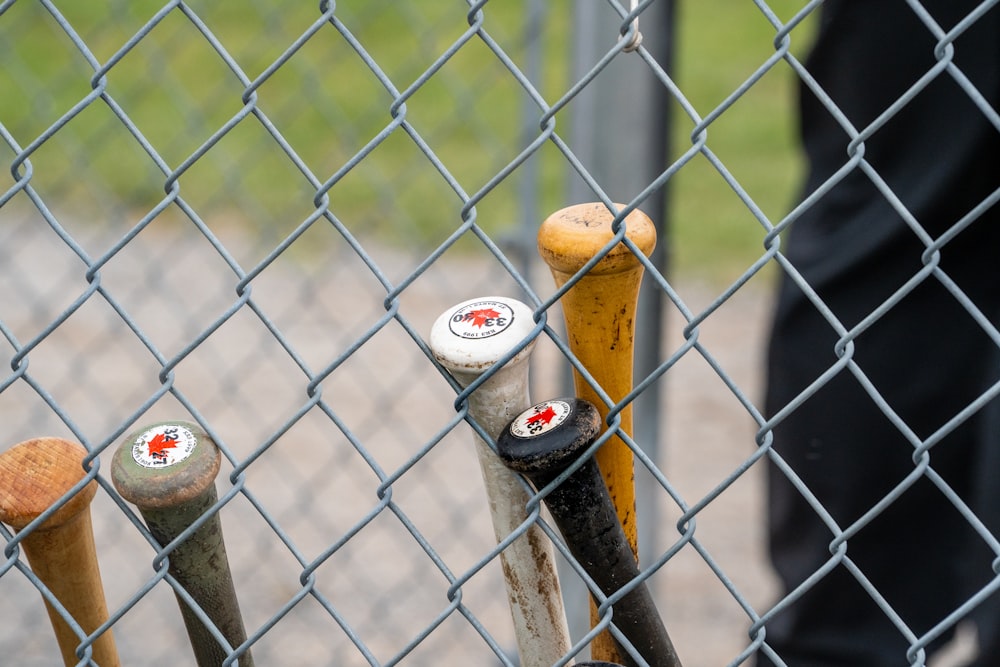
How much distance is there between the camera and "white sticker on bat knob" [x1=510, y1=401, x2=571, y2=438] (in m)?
1.08

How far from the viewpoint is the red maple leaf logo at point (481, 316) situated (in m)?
1.10

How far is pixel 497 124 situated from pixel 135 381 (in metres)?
2.03

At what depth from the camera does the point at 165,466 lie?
3.64 ft

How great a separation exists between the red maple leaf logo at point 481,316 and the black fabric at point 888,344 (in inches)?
37.2

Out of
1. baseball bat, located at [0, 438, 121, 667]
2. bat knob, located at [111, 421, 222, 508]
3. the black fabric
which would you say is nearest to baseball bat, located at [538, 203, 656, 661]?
bat knob, located at [111, 421, 222, 508]

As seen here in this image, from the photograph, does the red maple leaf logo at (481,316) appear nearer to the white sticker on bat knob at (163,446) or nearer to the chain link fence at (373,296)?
the chain link fence at (373,296)

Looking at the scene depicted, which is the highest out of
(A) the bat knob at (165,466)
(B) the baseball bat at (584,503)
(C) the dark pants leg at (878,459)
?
(A) the bat knob at (165,466)

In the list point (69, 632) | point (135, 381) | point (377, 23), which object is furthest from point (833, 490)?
point (377, 23)

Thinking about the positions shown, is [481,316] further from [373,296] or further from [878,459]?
[373,296]

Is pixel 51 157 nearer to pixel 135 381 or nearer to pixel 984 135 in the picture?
pixel 135 381

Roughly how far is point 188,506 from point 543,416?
1.22 feet

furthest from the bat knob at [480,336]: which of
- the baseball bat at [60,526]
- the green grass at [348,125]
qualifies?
the green grass at [348,125]

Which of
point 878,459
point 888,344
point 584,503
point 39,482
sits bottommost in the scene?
point 878,459

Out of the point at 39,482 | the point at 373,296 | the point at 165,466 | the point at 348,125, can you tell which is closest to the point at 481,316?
the point at 165,466
